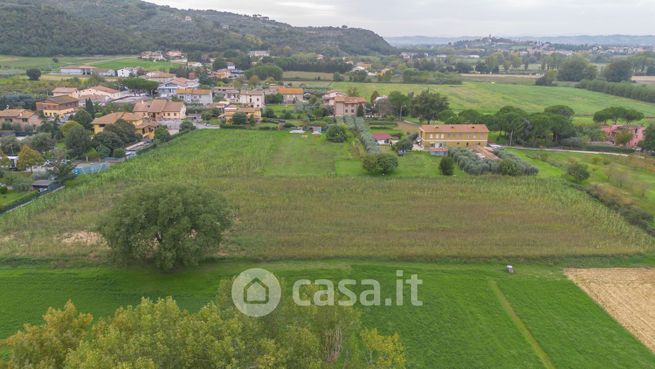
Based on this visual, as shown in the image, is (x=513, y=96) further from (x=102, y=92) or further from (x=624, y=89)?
(x=102, y=92)

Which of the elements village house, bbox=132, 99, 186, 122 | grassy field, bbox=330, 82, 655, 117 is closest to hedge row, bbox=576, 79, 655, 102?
grassy field, bbox=330, 82, 655, 117

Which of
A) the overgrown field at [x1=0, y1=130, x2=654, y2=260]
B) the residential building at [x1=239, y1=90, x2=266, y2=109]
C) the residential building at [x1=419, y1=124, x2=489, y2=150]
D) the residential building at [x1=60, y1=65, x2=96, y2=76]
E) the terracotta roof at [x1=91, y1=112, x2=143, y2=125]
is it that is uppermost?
the residential building at [x1=60, y1=65, x2=96, y2=76]

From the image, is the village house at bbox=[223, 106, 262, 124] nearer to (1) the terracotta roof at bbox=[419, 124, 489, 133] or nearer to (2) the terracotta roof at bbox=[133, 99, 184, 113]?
(2) the terracotta roof at bbox=[133, 99, 184, 113]

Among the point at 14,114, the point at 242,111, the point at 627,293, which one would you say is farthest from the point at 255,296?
the point at 14,114

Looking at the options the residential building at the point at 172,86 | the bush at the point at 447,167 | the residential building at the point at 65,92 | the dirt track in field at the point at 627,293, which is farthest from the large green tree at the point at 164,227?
the residential building at the point at 172,86

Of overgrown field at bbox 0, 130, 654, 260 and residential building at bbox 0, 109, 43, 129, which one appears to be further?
residential building at bbox 0, 109, 43, 129

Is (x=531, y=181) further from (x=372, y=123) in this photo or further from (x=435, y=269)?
(x=372, y=123)

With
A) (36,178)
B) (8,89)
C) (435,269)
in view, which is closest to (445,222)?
(435,269)
